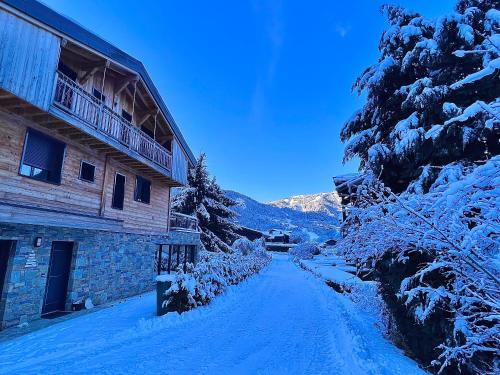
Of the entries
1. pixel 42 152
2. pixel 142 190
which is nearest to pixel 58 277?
pixel 42 152

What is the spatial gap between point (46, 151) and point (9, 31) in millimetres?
3530

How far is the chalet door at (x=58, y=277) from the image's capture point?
980 centimetres

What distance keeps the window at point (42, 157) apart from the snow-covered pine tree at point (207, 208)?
1672 cm

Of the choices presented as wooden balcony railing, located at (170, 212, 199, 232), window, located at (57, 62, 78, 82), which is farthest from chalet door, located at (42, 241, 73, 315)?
wooden balcony railing, located at (170, 212, 199, 232)

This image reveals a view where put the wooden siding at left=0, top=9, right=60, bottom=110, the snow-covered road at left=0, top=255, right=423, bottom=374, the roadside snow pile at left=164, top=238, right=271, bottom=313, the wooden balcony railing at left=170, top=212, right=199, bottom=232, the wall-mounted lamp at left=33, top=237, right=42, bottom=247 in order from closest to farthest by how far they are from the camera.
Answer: the snow-covered road at left=0, top=255, right=423, bottom=374, the wooden siding at left=0, top=9, right=60, bottom=110, the wall-mounted lamp at left=33, top=237, right=42, bottom=247, the roadside snow pile at left=164, top=238, right=271, bottom=313, the wooden balcony railing at left=170, top=212, right=199, bottom=232

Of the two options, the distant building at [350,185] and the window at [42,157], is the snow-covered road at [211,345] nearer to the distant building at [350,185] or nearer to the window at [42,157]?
the distant building at [350,185]

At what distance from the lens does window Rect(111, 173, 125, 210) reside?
13.0 meters

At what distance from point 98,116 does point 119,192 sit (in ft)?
13.3

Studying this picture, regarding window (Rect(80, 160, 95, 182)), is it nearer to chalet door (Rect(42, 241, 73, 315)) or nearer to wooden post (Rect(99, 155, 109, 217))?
wooden post (Rect(99, 155, 109, 217))

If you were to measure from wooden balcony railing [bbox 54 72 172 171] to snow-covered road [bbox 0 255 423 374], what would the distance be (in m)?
6.46

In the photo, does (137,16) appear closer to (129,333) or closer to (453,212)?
(129,333)

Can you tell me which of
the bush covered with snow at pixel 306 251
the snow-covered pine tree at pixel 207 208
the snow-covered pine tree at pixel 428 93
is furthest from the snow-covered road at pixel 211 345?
the bush covered with snow at pixel 306 251

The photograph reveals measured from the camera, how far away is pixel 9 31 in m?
7.59

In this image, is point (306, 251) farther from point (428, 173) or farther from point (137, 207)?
point (428, 173)
